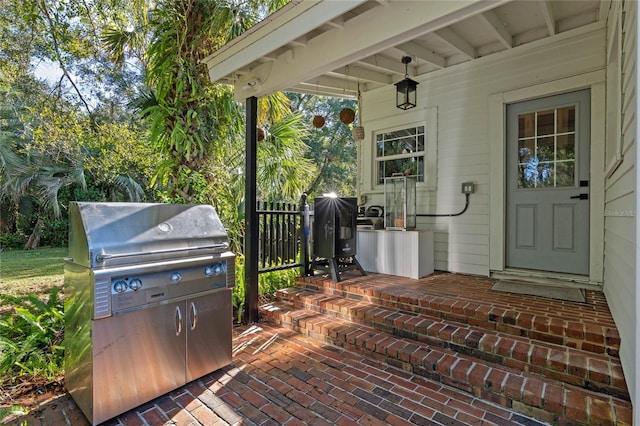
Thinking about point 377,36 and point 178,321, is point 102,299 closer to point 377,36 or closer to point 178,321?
point 178,321

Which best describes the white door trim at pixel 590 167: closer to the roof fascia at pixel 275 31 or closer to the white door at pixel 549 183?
the white door at pixel 549 183

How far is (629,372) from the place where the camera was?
1.75 metres

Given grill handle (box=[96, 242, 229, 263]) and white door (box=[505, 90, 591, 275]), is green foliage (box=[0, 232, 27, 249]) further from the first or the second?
white door (box=[505, 90, 591, 275])

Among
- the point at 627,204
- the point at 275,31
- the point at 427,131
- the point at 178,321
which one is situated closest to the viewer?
the point at 627,204

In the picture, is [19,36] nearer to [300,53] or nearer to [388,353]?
[300,53]

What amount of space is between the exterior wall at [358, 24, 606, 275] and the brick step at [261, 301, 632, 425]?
2037 millimetres

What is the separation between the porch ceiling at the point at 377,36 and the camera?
213 centimetres

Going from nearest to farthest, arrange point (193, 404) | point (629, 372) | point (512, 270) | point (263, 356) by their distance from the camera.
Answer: point (629, 372), point (193, 404), point (263, 356), point (512, 270)

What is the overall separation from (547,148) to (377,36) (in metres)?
2.67

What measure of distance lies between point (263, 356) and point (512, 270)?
10.1 ft

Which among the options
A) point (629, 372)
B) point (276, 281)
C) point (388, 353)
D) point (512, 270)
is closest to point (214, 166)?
point (276, 281)

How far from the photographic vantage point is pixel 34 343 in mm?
2730

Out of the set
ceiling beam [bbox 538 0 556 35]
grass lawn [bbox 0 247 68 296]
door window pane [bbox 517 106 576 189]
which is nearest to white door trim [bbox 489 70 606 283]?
door window pane [bbox 517 106 576 189]

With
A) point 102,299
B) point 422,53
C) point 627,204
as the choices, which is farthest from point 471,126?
point 102,299
